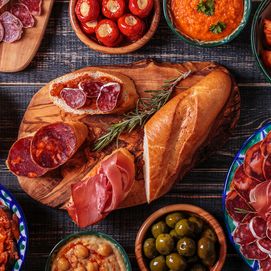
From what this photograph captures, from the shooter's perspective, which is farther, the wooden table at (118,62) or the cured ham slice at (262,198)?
the wooden table at (118,62)

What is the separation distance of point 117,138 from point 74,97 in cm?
29

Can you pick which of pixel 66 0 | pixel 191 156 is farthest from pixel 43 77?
pixel 191 156

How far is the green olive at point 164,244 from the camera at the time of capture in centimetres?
272

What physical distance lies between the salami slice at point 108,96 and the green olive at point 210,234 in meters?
0.73

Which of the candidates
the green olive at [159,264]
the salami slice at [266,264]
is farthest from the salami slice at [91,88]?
the salami slice at [266,264]

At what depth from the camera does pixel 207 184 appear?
9.60 feet

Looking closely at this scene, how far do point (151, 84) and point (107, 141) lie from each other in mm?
352

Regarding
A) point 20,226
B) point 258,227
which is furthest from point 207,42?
point 20,226

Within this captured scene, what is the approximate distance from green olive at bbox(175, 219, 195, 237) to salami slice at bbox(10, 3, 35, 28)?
120 centimetres

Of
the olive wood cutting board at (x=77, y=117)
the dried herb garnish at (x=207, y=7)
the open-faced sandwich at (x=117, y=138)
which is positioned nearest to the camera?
the dried herb garnish at (x=207, y=7)

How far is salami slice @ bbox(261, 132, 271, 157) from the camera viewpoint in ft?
8.95

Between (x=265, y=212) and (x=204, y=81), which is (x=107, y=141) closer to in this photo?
(x=204, y=81)

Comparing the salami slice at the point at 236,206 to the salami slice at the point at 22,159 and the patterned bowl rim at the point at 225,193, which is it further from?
the salami slice at the point at 22,159

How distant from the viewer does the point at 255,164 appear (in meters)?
2.75
